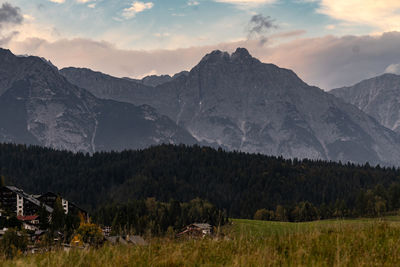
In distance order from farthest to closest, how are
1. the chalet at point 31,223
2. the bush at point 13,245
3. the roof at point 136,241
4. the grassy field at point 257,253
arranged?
1. the chalet at point 31,223
2. the roof at point 136,241
3. the bush at point 13,245
4. the grassy field at point 257,253

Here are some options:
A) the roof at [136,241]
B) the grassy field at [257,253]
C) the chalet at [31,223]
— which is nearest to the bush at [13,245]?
the grassy field at [257,253]

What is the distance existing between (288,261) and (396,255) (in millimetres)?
3145

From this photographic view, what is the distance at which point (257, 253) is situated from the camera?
15719mm

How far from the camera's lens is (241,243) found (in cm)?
1830

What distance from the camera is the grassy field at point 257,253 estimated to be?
15.3m

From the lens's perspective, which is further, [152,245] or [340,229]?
[340,229]

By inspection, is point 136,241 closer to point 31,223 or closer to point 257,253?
point 257,253

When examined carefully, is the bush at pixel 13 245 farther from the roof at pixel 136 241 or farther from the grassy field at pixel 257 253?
the roof at pixel 136 241

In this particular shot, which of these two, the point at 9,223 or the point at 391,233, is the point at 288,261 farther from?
the point at 9,223

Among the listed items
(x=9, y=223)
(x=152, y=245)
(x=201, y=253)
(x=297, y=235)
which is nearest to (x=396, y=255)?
(x=297, y=235)

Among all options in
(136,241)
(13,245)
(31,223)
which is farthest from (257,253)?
(31,223)

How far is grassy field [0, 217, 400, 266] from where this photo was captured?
1530cm

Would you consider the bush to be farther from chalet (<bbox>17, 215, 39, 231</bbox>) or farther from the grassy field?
chalet (<bbox>17, 215, 39, 231</bbox>)

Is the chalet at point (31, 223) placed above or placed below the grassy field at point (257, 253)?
below
